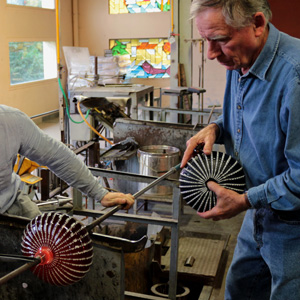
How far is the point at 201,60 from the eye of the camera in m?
6.48

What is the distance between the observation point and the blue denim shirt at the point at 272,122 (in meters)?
1.29

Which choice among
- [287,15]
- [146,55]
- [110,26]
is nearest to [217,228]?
[287,15]

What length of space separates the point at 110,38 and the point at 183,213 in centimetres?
833

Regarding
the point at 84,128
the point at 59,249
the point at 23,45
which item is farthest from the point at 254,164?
the point at 23,45

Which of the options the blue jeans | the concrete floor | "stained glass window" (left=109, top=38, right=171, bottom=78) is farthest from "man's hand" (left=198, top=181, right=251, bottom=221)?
"stained glass window" (left=109, top=38, right=171, bottom=78)

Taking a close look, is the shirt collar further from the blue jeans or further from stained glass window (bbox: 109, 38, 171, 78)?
stained glass window (bbox: 109, 38, 171, 78)

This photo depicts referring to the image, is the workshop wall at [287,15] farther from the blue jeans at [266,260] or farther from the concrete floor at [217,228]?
the blue jeans at [266,260]

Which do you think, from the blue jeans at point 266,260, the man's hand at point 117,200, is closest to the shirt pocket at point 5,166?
the man's hand at point 117,200

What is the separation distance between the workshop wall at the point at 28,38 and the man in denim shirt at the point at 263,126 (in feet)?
26.7

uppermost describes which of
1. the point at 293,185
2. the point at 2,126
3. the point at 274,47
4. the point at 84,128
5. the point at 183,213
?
the point at 274,47

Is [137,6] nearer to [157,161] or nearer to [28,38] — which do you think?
[28,38]

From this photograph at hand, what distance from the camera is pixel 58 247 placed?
4.42 ft

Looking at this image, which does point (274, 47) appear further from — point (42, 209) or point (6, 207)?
point (42, 209)

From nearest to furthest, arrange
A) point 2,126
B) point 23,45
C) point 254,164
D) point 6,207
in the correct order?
1. point 254,164
2. point 2,126
3. point 6,207
4. point 23,45
